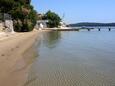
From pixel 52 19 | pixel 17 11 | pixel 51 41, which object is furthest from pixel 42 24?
pixel 51 41

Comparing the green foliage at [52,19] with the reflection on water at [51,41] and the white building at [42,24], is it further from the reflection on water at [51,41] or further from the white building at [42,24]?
the reflection on water at [51,41]

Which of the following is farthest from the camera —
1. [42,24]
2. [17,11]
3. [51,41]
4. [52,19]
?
[52,19]

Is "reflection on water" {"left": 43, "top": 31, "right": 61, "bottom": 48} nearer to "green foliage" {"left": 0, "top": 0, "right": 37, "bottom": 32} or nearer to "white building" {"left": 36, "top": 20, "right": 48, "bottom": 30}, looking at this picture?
"green foliage" {"left": 0, "top": 0, "right": 37, "bottom": 32}

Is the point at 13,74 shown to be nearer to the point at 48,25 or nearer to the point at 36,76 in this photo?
the point at 36,76

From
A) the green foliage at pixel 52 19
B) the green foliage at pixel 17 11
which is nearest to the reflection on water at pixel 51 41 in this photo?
the green foliage at pixel 17 11

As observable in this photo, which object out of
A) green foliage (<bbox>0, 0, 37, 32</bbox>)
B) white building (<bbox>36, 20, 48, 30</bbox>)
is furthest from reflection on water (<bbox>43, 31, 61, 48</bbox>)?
white building (<bbox>36, 20, 48, 30</bbox>)

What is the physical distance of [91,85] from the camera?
9.87m

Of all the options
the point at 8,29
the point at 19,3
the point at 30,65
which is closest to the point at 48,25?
the point at 19,3

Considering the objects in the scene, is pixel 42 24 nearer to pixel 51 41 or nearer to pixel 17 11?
pixel 17 11

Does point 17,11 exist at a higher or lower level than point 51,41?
higher

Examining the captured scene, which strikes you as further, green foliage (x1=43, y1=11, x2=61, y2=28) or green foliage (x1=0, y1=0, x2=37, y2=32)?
green foliage (x1=43, y1=11, x2=61, y2=28)

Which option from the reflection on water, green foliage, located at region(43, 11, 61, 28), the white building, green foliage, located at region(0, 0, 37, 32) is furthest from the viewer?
green foliage, located at region(43, 11, 61, 28)

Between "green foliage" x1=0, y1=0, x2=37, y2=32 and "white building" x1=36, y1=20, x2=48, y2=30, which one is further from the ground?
"green foliage" x1=0, y1=0, x2=37, y2=32

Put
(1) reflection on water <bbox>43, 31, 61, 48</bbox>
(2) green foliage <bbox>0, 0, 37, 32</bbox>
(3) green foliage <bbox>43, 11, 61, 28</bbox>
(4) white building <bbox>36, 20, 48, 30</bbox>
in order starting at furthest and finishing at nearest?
1. (3) green foliage <bbox>43, 11, 61, 28</bbox>
2. (4) white building <bbox>36, 20, 48, 30</bbox>
3. (2) green foliage <bbox>0, 0, 37, 32</bbox>
4. (1) reflection on water <bbox>43, 31, 61, 48</bbox>
